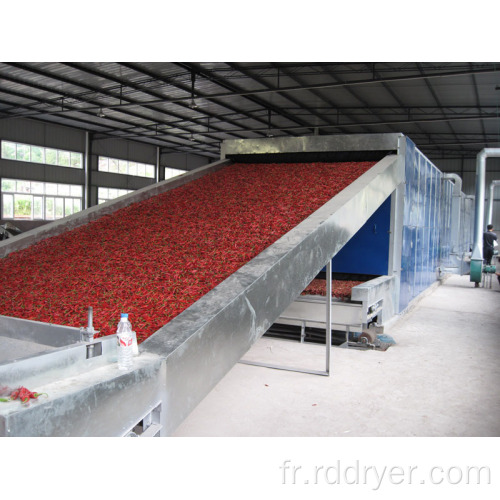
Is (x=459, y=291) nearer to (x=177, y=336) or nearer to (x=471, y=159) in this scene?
(x=177, y=336)

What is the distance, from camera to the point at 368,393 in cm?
448

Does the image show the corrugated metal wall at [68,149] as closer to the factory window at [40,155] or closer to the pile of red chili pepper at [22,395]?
the factory window at [40,155]

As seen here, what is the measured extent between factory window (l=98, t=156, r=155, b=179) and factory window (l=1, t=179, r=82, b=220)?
210 centimetres

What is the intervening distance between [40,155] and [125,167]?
509cm

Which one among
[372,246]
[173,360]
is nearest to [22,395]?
[173,360]

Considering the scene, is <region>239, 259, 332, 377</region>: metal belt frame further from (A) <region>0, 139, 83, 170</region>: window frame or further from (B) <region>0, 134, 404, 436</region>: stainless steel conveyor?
(A) <region>0, 139, 83, 170</region>: window frame

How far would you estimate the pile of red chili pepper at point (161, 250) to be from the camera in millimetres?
3553

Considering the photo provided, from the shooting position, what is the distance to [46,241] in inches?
216

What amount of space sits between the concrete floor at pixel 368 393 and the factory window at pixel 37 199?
16.2m

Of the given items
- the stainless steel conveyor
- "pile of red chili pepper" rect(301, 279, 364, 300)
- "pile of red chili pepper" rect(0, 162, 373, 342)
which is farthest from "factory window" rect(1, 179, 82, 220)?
the stainless steel conveyor

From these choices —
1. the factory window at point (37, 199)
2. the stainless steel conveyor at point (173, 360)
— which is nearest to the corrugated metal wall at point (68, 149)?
the factory window at point (37, 199)

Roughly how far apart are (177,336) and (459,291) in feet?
34.5

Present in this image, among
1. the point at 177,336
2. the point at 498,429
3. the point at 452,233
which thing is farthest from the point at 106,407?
the point at 452,233

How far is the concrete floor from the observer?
147 inches
